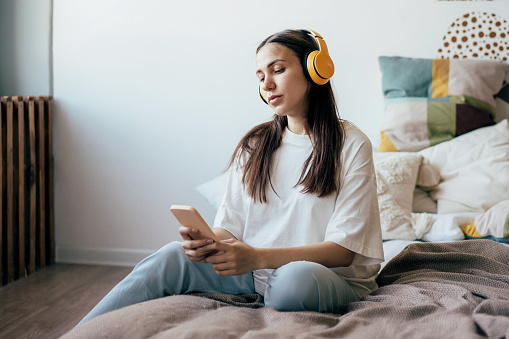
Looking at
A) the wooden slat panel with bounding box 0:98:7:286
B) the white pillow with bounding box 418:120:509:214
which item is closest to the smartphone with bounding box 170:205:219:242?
the white pillow with bounding box 418:120:509:214

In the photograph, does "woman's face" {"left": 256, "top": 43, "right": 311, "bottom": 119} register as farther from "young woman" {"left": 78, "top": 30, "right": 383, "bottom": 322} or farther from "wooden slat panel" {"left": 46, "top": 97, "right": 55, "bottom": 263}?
"wooden slat panel" {"left": 46, "top": 97, "right": 55, "bottom": 263}

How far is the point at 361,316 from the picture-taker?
118cm

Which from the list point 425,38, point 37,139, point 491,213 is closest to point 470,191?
point 491,213

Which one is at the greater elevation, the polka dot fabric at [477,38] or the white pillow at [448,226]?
the polka dot fabric at [477,38]

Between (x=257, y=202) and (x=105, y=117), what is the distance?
5.78 ft

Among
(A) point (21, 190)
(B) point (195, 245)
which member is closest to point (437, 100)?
(B) point (195, 245)

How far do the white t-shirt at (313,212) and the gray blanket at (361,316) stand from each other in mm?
98

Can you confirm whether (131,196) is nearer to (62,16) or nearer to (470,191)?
(62,16)

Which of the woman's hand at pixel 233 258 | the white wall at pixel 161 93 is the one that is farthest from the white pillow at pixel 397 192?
the woman's hand at pixel 233 258

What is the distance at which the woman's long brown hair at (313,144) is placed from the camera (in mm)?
1465

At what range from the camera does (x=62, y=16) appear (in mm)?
3051

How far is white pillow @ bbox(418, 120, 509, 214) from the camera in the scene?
2.25 meters

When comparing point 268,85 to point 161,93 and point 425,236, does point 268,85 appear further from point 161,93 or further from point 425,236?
point 161,93

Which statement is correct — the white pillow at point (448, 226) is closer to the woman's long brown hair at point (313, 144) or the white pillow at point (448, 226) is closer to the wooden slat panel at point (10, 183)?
the woman's long brown hair at point (313, 144)
